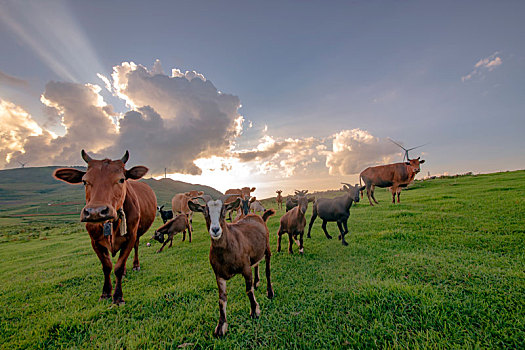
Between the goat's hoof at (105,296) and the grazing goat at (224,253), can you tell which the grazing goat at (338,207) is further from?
the goat's hoof at (105,296)

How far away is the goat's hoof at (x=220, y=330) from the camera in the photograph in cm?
350

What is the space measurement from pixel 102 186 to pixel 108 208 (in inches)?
25.2

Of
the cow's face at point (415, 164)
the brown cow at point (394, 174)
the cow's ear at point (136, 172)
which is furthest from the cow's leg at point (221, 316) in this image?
the cow's face at point (415, 164)

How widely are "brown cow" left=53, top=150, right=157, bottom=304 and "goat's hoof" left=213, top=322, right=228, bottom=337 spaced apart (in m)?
2.69

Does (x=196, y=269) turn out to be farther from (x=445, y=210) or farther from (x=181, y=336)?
(x=445, y=210)

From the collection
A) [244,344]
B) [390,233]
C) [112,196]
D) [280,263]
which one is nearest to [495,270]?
[390,233]

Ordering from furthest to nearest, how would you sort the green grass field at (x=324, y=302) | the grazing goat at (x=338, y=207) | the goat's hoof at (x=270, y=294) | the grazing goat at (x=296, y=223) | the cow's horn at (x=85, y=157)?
1. the grazing goat at (x=338, y=207)
2. the grazing goat at (x=296, y=223)
3. the goat's hoof at (x=270, y=294)
4. the cow's horn at (x=85, y=157)
5. the green grass field at (x=324, y=302)

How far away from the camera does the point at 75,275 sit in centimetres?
694

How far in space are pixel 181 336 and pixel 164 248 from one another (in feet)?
26.1

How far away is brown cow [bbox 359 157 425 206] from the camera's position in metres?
15.9

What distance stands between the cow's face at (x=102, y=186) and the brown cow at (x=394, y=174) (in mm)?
16366

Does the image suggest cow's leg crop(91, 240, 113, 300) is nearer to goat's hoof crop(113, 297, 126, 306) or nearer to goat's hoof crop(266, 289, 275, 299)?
goat's hoof crop(113, 297, 126, 306)

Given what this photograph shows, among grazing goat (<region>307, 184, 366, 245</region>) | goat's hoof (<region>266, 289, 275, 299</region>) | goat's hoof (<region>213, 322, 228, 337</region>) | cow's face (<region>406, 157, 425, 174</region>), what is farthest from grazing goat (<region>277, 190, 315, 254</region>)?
cow's face (<region>406, 157, 425, 174</region>)

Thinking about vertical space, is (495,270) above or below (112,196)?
below
